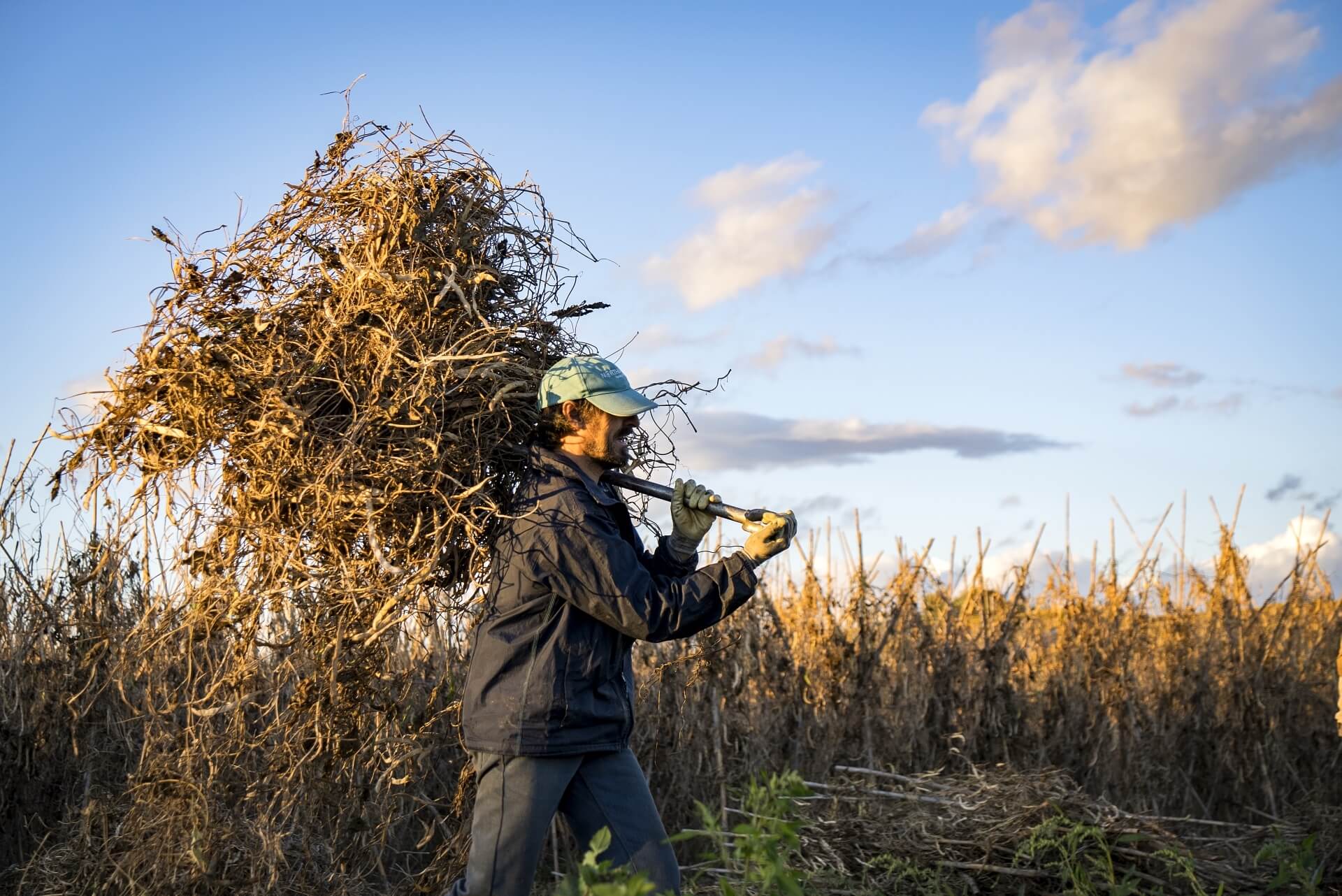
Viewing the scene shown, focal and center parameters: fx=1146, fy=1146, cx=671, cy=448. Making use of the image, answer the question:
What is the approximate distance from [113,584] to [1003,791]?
4454mm

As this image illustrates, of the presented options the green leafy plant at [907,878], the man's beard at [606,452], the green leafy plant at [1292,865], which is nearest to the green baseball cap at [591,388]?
the man's beard at [606,452]

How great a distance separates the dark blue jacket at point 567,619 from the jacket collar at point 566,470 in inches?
0.9

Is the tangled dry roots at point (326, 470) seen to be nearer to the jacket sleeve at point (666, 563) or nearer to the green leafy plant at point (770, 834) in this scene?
the jacket sleeve at point (666, 563)

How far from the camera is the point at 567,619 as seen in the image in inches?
130

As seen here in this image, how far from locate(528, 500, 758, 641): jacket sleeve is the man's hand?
37 centimetres

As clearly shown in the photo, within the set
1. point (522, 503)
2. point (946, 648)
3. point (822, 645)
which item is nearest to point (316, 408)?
point (522, 503)

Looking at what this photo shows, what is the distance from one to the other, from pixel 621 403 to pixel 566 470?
0.86 feet

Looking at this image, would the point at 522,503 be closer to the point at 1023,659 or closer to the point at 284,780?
the point at 284,780

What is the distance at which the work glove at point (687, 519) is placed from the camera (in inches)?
146

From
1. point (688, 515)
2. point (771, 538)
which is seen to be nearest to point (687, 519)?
point (688, 515)

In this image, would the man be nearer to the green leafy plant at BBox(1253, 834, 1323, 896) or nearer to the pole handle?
the pole handle

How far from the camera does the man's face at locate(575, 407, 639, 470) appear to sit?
139 inches

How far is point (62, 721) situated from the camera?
550 cm

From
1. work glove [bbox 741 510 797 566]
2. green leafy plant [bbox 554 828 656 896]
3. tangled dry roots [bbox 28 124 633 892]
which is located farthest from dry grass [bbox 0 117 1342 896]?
green leafy plant [bbox 554 828 656 896]
